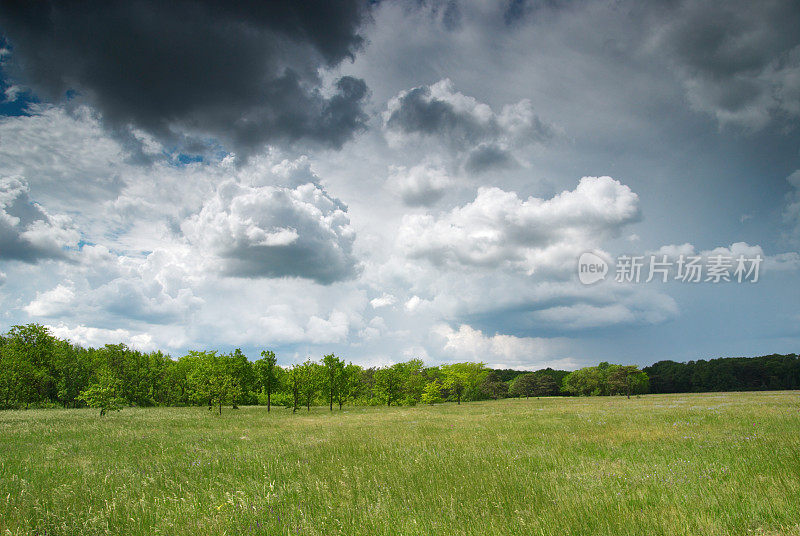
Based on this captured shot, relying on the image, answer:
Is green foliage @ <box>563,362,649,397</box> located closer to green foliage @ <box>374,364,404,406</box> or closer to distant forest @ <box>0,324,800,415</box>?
distant forest @ <box>0,324,800,415</box>

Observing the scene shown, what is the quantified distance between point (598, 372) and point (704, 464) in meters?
114

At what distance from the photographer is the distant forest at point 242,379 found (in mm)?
45656

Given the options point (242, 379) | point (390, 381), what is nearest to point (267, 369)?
point (242, 379)

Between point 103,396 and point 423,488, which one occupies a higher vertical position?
point 423,488

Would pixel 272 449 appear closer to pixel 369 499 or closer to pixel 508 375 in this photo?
pixel 369 499

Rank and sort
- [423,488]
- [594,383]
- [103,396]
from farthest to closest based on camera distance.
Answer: [594,383]
[103,396]
[423,488]

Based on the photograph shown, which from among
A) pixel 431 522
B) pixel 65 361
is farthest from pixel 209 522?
pixel 65 361

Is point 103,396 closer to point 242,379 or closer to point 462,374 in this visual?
point 242,379

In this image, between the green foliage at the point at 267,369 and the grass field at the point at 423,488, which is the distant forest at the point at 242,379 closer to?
the green foliage at the point at 267,369

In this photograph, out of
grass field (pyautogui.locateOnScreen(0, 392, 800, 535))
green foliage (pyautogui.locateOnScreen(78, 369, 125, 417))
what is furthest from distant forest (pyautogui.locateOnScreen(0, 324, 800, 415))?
grass field (pyautogui.locateOnScreen(0, 392, 800, 535))

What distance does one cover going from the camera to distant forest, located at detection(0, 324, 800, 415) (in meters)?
45.7

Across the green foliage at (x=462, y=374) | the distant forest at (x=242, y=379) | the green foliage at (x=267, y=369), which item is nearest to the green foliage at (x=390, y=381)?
the distant forest at (x=242, y=379)

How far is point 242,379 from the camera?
52.9 meters

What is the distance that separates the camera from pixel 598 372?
106 m
